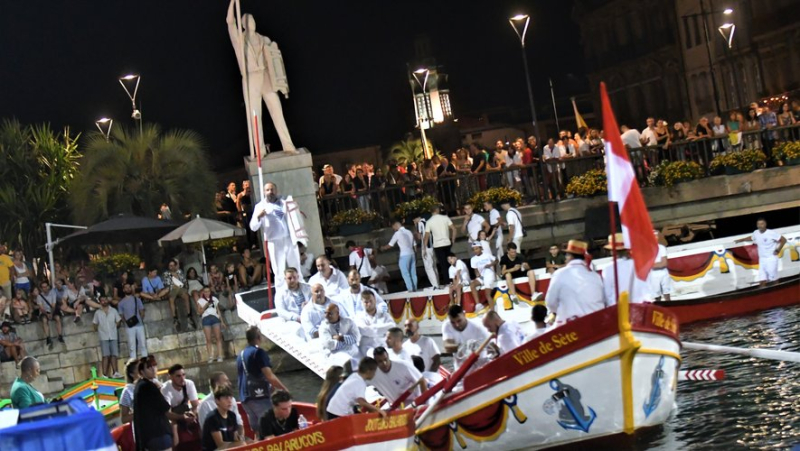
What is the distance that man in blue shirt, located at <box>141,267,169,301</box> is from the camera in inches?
1035

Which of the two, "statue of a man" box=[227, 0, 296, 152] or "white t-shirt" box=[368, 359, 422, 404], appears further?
"statue of a man" box=[227, 0, 296, 152]

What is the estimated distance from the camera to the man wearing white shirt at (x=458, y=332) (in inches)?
577

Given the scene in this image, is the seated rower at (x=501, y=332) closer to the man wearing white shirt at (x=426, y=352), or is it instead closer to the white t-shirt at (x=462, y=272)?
the man wearing white shirt at (x=426, y=352)

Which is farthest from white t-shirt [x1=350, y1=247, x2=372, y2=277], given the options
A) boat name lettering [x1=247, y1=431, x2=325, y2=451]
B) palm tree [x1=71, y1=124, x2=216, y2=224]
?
boat name lettering [x1=247, y1=431, x2=325, y2=451]

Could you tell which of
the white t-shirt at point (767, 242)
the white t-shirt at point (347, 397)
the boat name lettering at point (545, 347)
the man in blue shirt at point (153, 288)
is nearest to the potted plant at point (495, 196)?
the white t-shirt at point (767, 242)

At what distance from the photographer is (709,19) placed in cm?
5966

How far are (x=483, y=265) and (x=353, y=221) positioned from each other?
536cm

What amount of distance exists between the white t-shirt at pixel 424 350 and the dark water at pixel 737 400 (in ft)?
9.49

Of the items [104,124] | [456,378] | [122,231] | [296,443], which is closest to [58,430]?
[296,443]

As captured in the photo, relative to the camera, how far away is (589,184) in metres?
30.0

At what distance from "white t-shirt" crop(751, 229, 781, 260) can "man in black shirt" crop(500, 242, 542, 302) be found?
4271 millimetres

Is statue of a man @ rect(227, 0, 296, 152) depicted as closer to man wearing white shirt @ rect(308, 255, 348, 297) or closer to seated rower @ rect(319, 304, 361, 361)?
man wearing white shirt @ rect(308, 255, 348, 297)

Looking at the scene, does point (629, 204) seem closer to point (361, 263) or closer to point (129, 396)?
point (129, 396)

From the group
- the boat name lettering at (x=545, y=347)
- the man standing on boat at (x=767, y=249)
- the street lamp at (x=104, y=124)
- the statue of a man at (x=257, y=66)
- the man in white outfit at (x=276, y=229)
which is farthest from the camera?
the street lamp at (x=104, y=124)
